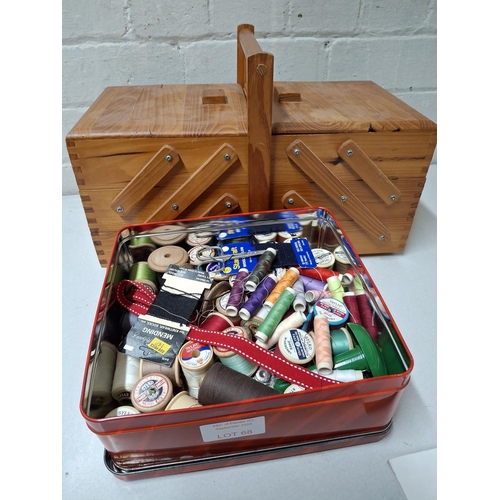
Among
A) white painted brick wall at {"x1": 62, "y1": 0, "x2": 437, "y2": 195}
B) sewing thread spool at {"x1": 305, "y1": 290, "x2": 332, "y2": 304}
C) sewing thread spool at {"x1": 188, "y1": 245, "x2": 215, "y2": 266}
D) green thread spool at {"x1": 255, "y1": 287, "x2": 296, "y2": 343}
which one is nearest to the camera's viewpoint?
green thread spool at {"x1": 255, "y1": 287, "x2": 296, "y2": 343}

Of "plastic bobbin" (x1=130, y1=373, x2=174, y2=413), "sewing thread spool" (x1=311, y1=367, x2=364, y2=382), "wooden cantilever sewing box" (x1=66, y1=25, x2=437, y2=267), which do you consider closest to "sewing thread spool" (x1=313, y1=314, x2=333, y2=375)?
"sewing thread spool" (x1=311, y1=367, x2=364, y2=382)

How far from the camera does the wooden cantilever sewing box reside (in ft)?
3.39

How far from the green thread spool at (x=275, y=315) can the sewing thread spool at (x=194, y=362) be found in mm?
123

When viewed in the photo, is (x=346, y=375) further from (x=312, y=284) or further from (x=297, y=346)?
(x=312, y=284)

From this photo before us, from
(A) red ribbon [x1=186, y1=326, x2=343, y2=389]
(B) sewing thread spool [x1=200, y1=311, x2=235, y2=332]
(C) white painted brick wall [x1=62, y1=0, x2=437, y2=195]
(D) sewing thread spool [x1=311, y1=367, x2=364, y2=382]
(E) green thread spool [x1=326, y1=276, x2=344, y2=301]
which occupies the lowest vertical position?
(D) sewing thread spool [x1=311, y1=367, x2=364, y2=382]

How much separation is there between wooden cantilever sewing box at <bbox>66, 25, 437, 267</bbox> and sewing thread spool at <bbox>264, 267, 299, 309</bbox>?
0.25m

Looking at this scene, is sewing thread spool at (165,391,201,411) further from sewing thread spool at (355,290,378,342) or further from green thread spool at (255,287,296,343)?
sewing thread spool at (355,290,378,342)

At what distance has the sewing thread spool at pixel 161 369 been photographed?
827mm

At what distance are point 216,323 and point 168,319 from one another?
12 cm

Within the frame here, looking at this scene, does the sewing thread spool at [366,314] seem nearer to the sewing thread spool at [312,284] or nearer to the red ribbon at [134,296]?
the sewing thread spool at [312,284]

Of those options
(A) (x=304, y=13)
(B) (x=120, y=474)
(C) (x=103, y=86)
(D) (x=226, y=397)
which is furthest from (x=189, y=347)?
(A) (x=304, y=13)

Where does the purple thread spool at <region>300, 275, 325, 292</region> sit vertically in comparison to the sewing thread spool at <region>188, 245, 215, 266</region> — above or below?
below

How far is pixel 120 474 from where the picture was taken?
76cm

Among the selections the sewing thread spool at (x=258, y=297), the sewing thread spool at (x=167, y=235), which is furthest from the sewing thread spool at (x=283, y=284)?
the sewing thread spool at (x=167, y=235)
